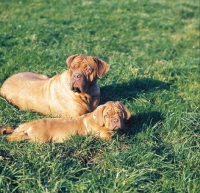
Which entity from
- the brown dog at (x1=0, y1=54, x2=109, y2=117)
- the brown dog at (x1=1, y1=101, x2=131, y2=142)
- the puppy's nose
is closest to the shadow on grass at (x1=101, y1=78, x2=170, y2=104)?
the brown dog at (x1=0, y1=54, x2=109, y2=117)

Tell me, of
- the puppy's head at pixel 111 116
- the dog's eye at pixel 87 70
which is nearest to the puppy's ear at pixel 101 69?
the dog's eye at pixel 87 70

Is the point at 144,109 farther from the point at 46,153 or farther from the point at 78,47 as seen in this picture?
the point at 78,47

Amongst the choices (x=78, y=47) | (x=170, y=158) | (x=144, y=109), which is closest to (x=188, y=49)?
(x=78, y=47)

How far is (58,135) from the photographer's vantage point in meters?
4.96

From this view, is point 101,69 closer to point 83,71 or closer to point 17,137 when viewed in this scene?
point 83,71

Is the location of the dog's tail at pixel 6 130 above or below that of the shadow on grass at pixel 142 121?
above

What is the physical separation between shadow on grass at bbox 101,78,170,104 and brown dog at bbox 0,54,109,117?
671mm

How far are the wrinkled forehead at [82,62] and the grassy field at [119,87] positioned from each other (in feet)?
3.30

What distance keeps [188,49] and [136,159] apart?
6.11 m

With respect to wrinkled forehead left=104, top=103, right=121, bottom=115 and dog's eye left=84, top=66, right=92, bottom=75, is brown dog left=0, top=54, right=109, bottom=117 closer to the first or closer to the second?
dog's eye left=84, top=66, right=92, bottom=75

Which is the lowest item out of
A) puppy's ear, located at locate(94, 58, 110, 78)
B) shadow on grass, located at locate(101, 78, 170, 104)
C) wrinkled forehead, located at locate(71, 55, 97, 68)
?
shadow on grass, located at locate(101, 78, 170, 104)

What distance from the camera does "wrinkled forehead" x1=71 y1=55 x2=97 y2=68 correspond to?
5629 mm

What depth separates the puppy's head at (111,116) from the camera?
185 inches

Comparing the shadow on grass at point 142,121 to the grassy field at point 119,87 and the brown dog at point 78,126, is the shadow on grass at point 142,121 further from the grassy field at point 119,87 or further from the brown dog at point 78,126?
the brown dog at point 78,126
